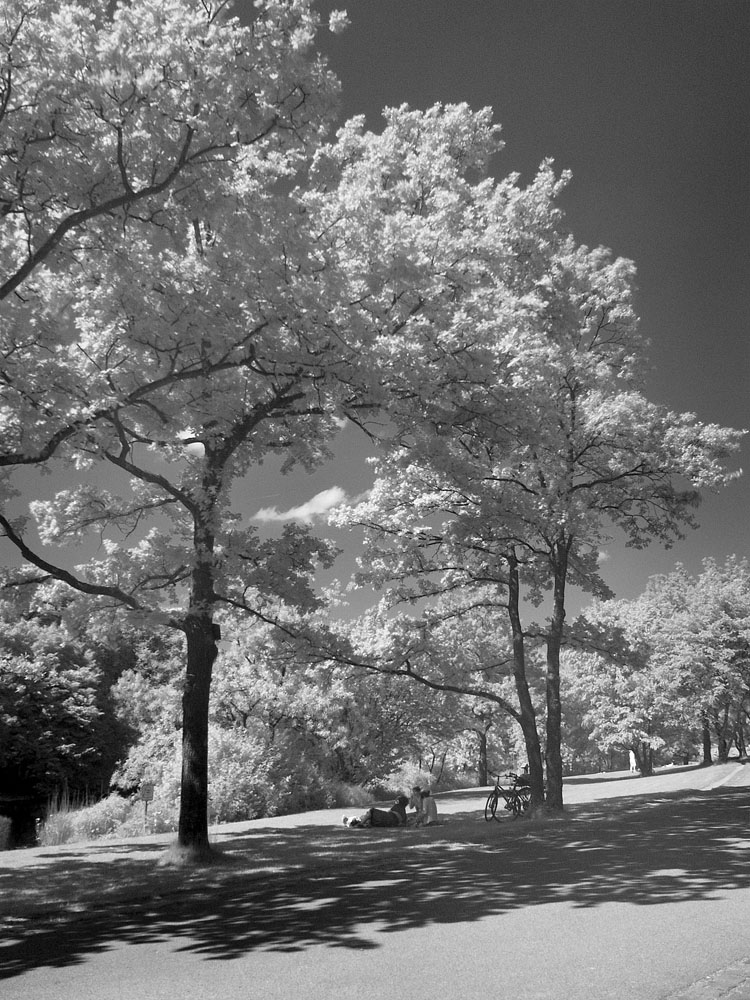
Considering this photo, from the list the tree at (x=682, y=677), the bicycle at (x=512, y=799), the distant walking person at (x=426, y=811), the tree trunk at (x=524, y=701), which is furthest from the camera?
the tree at (x=682, y=677)

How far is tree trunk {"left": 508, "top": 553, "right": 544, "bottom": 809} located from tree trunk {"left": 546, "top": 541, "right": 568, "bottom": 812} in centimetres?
31

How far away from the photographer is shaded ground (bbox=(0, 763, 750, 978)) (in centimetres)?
729

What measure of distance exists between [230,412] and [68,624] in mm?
5832

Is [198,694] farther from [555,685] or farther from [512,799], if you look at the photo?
[555,685]

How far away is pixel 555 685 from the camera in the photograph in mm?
20344

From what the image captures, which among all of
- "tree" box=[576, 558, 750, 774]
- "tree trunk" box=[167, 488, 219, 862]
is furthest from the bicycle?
"tree" box=[576, 558, 750, 774]

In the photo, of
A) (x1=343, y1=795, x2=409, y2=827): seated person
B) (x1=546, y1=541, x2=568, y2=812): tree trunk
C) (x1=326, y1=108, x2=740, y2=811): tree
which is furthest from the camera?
(x1=546, y1=541, x2=568, y2=812): tree trunk

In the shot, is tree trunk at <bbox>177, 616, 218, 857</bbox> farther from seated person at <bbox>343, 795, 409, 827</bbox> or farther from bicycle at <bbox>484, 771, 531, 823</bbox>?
bicycle at <bbox>484, 771, 531, 823</bbox>

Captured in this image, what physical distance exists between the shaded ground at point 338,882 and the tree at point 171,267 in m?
2.13

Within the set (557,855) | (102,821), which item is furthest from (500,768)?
(557,855)

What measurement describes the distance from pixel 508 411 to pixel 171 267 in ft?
18.2

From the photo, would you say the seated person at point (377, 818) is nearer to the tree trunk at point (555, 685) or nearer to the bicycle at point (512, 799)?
the bicycle at point (512, 799)

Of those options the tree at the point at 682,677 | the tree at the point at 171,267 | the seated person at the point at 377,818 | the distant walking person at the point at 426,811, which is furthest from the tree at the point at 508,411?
the tree at the point at 682,677

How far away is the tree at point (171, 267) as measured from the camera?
26.6 ft
